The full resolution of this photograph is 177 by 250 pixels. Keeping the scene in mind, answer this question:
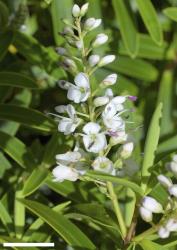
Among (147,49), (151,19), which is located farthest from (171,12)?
(147,49)

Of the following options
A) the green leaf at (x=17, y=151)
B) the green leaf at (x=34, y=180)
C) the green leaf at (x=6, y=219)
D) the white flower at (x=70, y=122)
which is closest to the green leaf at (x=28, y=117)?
the green leaf at (x=17, y=151)

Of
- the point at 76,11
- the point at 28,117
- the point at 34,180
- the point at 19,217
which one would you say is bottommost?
the point at 19,217

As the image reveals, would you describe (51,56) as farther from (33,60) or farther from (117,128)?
(117,128)

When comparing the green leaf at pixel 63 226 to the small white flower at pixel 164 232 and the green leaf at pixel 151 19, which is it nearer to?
the small white flower at pixel 164 232

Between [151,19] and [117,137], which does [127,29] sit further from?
[117,137]

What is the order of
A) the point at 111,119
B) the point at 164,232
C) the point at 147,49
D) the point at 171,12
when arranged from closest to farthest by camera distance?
1. the point at 164,232
2. the point at 111,119
3. the point at 171,12
4. the point at 147,49

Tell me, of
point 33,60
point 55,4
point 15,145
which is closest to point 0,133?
point 15,145

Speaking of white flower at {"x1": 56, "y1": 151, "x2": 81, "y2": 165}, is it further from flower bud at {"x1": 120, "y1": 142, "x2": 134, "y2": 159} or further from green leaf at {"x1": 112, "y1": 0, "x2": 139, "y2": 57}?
green leaf at {"x1": 112, "y1": 0, "x2": 139, "y2": 57}
